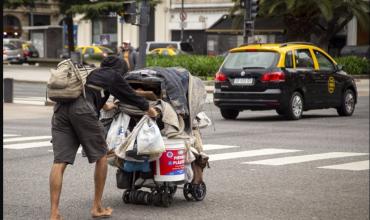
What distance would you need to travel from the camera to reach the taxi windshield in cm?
1978

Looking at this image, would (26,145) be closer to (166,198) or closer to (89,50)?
(166,198)

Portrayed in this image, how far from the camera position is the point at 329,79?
20.9 meters

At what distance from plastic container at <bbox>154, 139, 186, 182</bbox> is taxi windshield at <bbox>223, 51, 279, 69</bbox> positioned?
11.2 meters

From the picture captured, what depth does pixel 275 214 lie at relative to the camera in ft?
28.0

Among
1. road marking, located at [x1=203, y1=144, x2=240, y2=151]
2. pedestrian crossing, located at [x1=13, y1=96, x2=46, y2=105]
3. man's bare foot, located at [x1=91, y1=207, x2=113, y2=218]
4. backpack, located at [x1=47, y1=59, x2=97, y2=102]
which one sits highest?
backpack, located at [x1=47, y1=59, x2=97, y2=102]

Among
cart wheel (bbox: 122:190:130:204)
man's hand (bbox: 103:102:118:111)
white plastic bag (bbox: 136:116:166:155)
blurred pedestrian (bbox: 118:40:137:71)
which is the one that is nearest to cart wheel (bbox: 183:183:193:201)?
cart wheel (bbox: 122:190:130:204)

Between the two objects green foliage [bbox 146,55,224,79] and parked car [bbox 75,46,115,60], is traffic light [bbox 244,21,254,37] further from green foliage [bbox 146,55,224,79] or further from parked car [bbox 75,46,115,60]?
parked car [bbox 75,46,115,60]

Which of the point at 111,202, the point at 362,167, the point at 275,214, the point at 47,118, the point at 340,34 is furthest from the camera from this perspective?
the point at 340,34

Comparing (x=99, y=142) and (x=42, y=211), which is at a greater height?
(x=99, y=142)

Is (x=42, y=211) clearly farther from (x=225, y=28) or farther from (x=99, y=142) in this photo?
(x=225, y=28)

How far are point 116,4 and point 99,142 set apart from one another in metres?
44.5

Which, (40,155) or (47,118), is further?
(47,118)

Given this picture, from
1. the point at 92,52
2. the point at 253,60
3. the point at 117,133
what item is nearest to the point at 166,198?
the point at 117,133

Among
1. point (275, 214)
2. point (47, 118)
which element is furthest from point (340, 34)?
point (275, 214)
